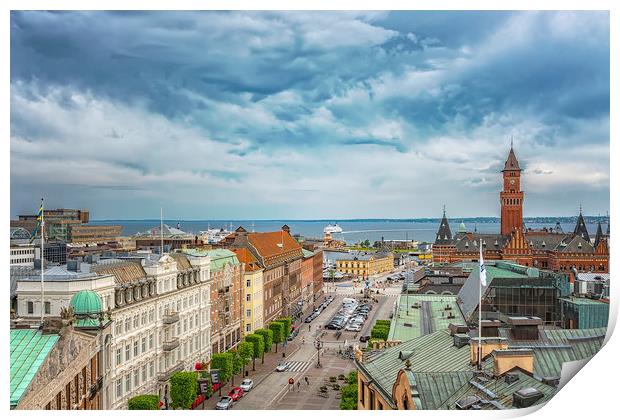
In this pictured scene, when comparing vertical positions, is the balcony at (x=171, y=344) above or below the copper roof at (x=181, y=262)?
below

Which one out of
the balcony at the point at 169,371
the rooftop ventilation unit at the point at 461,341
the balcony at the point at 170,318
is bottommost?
the balcony at the point at 169,371

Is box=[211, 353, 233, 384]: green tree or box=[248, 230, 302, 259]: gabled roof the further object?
box=[248, 230, 302, 259]: gabled roof

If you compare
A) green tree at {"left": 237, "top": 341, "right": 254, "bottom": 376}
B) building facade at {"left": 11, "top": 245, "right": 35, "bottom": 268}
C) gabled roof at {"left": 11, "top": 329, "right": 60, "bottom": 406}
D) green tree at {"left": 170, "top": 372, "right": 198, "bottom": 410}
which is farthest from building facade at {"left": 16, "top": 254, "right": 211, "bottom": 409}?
building facade at {"left": 11, "top": 245, "right": 35, "bottom": 268}

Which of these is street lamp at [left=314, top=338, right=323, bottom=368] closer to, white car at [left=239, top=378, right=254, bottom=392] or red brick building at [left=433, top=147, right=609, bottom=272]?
white car at [left=239, top=378, right=254, bottom=392]

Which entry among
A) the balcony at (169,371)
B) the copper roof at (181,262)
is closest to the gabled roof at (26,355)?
the balcony at (169,371)

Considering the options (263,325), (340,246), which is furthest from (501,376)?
(340,246)

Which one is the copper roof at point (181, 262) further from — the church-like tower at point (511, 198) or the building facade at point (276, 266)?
the church-like tower at point (511, 198)

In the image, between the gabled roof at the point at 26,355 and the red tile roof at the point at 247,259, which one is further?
the red tile roof at the point at 247,259

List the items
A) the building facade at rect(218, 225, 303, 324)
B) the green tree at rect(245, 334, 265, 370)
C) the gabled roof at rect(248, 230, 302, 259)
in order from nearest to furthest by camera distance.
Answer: the green tree at rect(245, 334, 265, 370) < the building facade at rect(218, 225, 303, 324) < the gabled roof at rect(248, 230, 302, 259)
